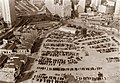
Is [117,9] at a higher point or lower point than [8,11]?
lower

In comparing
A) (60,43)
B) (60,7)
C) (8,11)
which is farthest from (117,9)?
(8,11)

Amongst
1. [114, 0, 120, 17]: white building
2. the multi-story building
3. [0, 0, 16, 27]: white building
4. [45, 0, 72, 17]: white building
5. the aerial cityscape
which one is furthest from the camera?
[114, 0, 120, 17]: white building

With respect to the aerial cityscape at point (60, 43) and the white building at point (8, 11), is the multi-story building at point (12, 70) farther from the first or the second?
the white building at point (8, 11)

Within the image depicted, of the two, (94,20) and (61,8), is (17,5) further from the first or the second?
(94,20)

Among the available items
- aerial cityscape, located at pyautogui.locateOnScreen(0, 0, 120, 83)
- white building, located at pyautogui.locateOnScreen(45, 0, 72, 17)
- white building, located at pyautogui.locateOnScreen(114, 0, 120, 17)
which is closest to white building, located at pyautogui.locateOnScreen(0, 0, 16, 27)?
aerial cityscape, located at pyautogui.locateOnScreen(0, 0, 120, 83)

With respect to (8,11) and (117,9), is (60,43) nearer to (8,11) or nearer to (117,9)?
(8,11)

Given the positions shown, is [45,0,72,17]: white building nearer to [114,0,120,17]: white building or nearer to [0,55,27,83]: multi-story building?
[114,0,120,17]: white building

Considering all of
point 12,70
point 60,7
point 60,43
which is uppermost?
point 60,7

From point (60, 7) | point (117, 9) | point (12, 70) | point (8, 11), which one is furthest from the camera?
point (117, 9)
